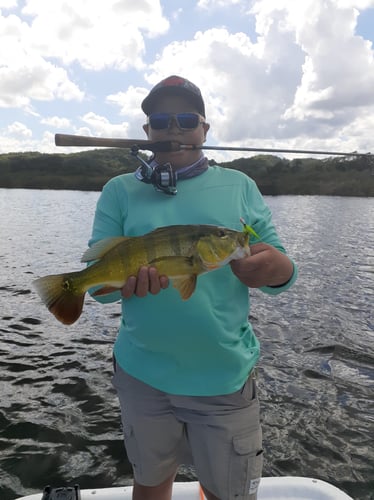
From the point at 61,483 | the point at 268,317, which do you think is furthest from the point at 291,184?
the point at 61,483

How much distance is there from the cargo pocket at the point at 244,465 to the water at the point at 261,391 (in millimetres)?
3635

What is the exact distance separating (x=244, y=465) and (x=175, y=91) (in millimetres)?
2690

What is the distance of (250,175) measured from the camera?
12431 centimetres

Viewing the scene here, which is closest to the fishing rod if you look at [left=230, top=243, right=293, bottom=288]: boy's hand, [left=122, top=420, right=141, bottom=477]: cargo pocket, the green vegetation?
[left=230, top=243, right=293, bottom=288]: boy's hand

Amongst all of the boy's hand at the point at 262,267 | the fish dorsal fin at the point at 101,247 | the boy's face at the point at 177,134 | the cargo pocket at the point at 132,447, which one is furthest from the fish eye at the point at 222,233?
the cargo pocket at the point at 132,447

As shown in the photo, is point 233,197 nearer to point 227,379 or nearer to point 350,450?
point 227,379

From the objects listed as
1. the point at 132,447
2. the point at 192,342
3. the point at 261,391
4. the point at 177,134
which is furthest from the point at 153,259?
the point at 261,391

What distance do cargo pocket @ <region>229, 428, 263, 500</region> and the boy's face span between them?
1.96 metres

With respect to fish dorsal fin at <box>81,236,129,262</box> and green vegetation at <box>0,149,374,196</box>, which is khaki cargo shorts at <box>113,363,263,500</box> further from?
green vegetation at <box>0,149,374,196</box>

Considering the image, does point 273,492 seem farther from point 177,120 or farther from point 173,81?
point 173,81

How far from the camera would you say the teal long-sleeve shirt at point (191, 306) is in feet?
9.52

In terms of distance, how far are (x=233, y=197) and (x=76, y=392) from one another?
6534 millimetres

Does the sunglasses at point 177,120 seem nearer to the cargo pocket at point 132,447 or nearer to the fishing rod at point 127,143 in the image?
the fishing rod at point 127,143

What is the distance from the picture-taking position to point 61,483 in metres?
6.00
